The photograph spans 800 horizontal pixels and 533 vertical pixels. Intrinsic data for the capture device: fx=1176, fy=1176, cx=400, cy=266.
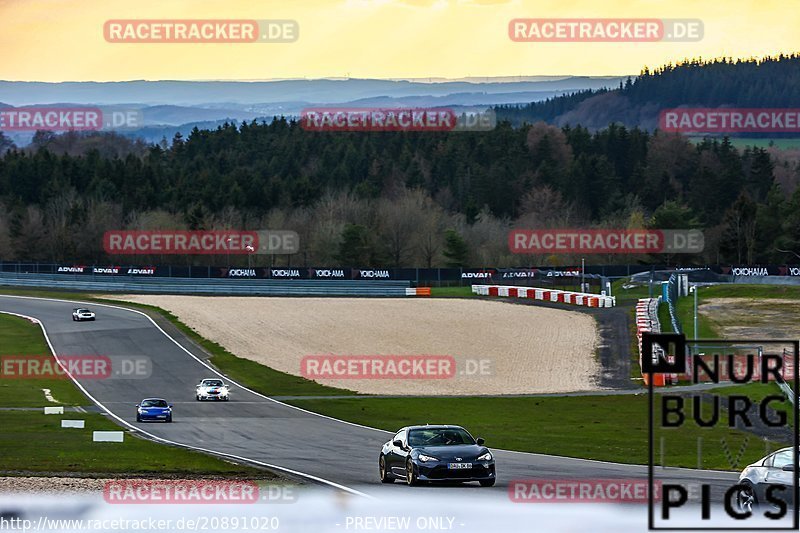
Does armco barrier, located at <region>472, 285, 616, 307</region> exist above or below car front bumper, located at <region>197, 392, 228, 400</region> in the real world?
above

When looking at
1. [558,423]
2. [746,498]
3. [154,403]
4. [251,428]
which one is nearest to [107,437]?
[251,428]

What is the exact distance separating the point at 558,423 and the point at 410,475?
20.2 m

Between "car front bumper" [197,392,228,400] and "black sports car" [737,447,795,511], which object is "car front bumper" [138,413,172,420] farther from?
"black sports car" [737,447,795,511]

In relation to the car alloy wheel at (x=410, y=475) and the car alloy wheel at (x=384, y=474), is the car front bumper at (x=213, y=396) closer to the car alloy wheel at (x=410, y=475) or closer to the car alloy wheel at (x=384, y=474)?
the car alloy wheel at (x=384, y=474)

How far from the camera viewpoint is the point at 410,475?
24.8 metres

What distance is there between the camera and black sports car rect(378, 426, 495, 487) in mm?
24422

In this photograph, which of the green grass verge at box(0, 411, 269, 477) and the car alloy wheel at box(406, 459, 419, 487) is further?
the green grass verge at box(0, 411, 269, 477)

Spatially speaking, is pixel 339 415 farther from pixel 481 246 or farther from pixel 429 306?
pixel 481 246

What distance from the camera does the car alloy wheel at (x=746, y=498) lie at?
19.9 metres

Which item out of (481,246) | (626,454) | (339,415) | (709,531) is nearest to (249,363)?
(339,415)

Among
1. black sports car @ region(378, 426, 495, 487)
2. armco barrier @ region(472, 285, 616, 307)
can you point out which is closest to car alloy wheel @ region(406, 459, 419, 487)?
black sports car @ region(378, 426, 495, 487)

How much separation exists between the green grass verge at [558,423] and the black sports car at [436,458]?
8.04 metres

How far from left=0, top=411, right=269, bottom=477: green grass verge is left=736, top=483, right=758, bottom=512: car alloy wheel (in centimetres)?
1148

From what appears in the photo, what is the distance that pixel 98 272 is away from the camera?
12388 cm
